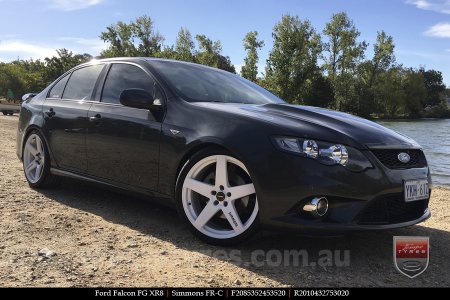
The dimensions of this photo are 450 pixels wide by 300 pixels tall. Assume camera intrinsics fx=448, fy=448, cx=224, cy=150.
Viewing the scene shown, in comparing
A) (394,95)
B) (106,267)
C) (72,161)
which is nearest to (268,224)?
(106,267)

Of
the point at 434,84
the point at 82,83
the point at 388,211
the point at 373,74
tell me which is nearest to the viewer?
the point at 388,211

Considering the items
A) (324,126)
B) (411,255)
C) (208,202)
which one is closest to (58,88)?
(208,202)

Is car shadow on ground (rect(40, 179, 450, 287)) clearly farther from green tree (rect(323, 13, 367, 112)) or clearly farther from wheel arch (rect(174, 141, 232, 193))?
green tree (rect(323, 13, 367, 112))

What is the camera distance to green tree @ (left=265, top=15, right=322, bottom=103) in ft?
185

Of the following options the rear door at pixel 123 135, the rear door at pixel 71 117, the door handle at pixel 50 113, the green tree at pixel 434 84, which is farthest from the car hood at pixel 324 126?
the green tree at pixel 434 84

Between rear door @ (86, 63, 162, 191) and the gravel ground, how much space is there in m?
0.45

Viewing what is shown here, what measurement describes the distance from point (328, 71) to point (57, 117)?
64.3 meters

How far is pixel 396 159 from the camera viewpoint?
325cm

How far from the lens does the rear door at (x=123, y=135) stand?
3.79 meters

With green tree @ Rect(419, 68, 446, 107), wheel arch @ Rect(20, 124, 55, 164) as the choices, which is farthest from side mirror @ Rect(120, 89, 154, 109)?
green tree @ Rect(419, 68, 446, 107)

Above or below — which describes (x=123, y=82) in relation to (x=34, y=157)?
above

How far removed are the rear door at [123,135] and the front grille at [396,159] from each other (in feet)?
5.72

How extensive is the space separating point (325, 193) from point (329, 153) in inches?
10.9

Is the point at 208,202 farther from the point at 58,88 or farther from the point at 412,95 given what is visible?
the point at 412,95
